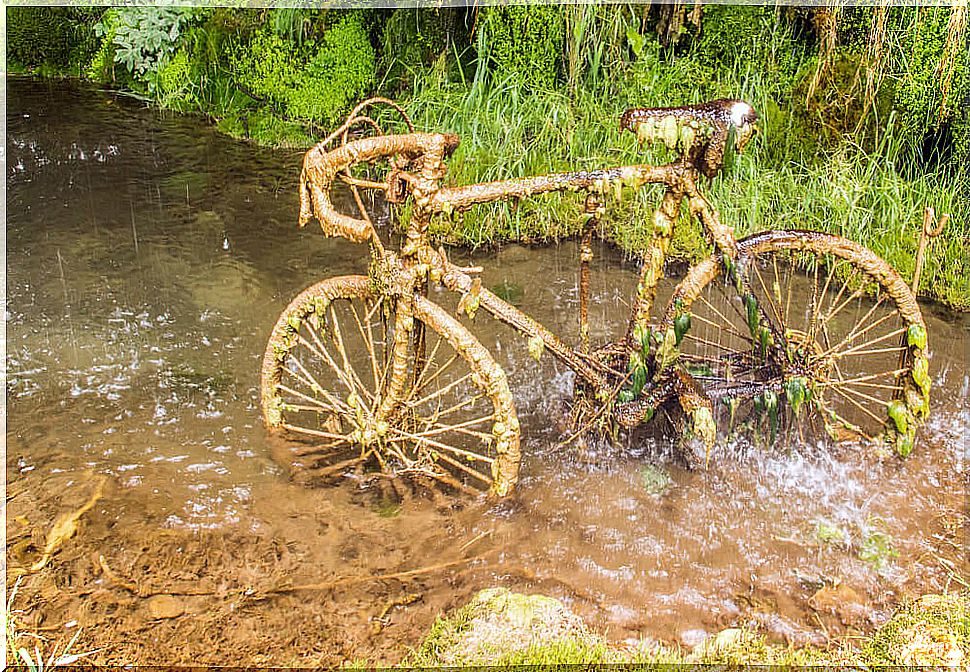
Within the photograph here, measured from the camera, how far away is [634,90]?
6.54m

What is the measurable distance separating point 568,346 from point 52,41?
322 inches

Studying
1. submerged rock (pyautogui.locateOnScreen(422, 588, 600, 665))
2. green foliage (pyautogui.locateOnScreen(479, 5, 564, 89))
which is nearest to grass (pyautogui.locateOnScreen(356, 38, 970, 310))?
green foliage (pyautogui.locateOnScreen(479, 5, 564, 89))

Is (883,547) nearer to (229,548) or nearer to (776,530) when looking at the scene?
(776,530)

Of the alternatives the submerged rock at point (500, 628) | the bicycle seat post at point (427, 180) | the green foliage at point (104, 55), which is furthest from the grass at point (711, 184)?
the green foliage at point (104, 55)

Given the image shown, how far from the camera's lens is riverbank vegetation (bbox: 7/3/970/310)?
5676mm

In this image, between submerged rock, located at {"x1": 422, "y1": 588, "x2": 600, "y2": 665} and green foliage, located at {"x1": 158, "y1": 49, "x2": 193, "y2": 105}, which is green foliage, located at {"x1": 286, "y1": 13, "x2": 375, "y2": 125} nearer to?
green foliage, located at {"x1": 158, "y1": 49, "x2": 193, "y2": 105}

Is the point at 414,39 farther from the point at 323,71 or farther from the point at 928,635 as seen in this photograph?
the point at 928,635

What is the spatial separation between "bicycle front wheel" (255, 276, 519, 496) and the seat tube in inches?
26.0

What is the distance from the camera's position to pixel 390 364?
3.69 m

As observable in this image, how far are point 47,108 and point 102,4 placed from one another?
133cm

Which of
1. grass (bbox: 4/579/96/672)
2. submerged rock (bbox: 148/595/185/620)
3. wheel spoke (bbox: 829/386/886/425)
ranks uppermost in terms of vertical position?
wheel spoke (bbox: 829/386/886/425)

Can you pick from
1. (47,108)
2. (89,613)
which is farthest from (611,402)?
(47,108)

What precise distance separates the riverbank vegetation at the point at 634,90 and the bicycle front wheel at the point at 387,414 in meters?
2.21

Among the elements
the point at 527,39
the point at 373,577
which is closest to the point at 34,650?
the point at 373,577
